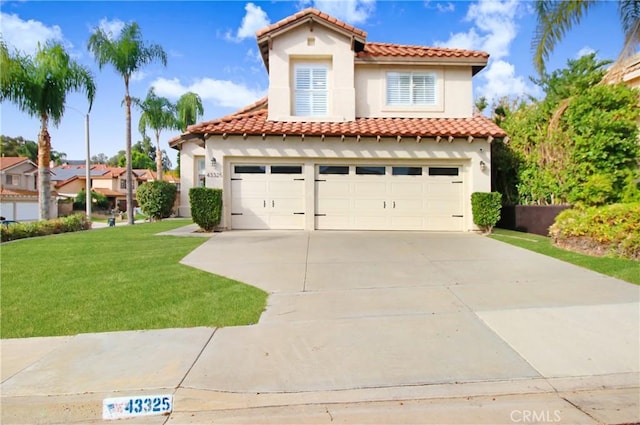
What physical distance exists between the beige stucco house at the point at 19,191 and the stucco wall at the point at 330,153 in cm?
2970

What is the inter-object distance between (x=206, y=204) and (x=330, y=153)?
4357 mm

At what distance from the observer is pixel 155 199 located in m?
22.0

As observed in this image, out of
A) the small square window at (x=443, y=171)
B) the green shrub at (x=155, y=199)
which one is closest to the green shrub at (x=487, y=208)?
the small square window at (x=443, y=171)

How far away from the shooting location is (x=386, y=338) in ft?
14.9

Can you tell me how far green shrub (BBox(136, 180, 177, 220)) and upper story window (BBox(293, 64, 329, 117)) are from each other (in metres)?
12.1

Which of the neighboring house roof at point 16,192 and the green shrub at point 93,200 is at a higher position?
the neighboring house roof at point 16,192

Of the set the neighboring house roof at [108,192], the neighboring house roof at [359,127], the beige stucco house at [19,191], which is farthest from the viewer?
the neighboring house roof at [108,192]

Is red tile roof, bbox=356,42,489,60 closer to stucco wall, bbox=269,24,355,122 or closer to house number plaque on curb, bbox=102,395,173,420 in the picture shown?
stucco wall, bbox=269,24,355,122

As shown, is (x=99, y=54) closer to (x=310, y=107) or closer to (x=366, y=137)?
(x=310, y=107)

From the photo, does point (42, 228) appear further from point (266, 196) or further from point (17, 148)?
point (17, 148)

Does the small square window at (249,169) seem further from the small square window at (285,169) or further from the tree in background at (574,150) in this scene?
the tree in background at (574,150)

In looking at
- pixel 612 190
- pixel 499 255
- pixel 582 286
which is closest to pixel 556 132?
pixel 612 190

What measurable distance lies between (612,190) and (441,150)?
15.8 ft

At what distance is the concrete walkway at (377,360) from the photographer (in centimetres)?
328
